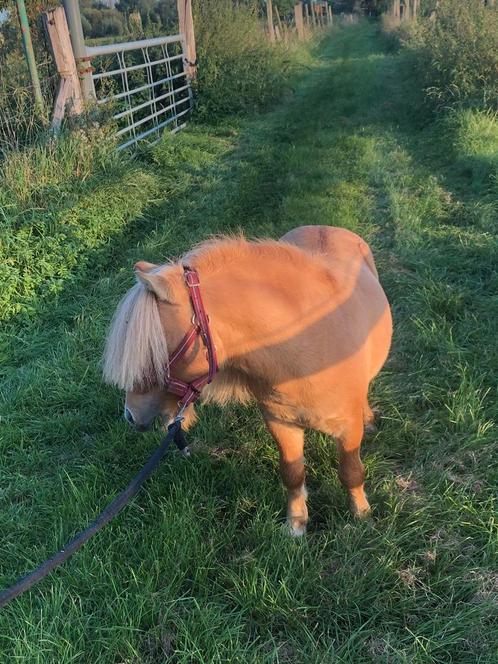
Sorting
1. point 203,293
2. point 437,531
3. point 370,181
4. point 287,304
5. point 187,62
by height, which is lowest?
point 437,531

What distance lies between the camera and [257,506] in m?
2.65

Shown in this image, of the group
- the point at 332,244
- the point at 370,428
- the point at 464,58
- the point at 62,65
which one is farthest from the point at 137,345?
the point at 464,58

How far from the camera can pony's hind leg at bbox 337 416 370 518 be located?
7.66 ft

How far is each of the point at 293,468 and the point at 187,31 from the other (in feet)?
38.1

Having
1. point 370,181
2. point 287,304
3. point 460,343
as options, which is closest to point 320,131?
point 370,181

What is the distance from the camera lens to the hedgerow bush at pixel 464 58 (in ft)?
30.1

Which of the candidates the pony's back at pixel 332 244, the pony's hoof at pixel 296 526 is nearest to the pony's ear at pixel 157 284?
the pony's back at pixel 332 244

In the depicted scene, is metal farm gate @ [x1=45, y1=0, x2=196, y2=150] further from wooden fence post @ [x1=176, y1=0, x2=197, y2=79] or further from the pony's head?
the pony's head

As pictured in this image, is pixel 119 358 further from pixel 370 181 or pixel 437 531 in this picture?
pixel 370 181

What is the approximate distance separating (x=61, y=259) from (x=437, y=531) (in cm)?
416

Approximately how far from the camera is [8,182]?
561 cm

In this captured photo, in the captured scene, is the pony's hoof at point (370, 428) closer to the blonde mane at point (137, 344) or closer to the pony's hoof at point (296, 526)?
the pony's hoof at point (296, 526)

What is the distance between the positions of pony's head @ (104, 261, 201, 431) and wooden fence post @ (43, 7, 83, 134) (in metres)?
5.56

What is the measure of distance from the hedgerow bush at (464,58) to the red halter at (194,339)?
894 cm
